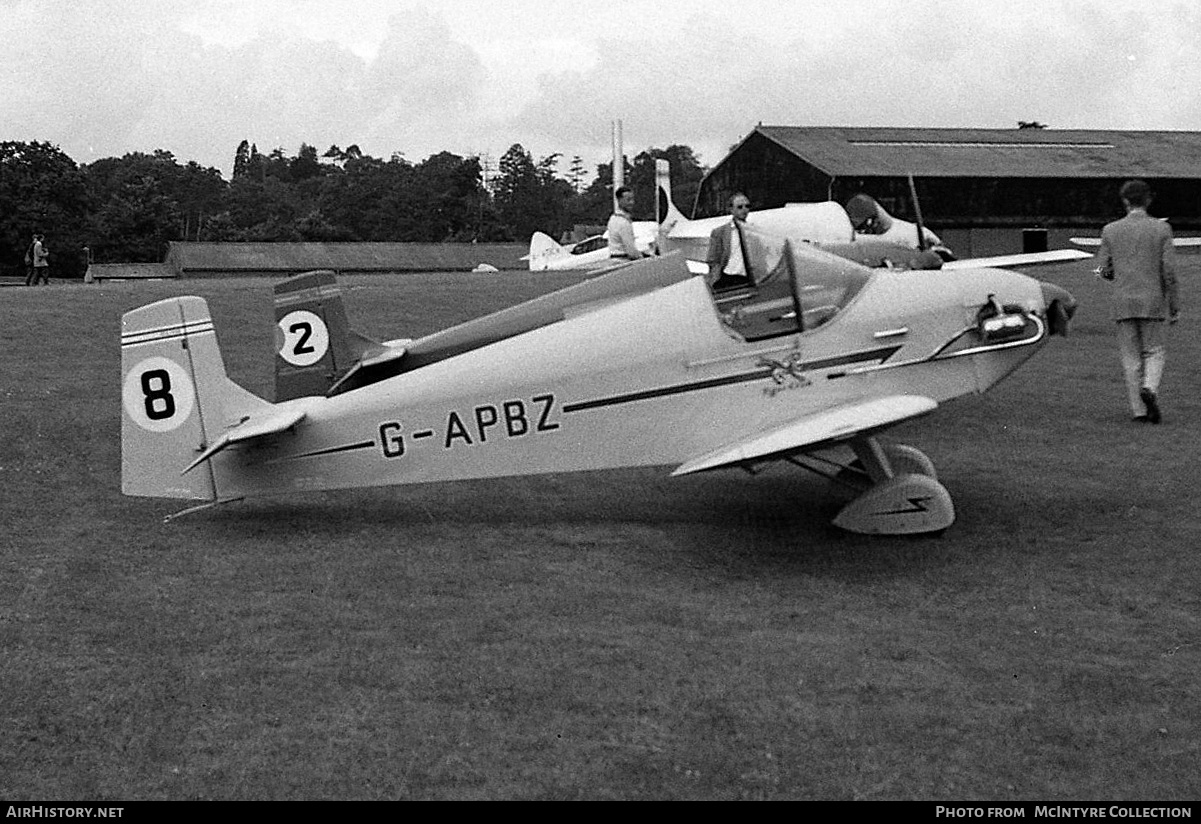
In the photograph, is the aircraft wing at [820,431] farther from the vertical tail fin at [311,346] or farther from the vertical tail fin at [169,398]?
the vertical tail fin at [311,346]

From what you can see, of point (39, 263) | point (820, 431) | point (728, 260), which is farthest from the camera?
point (39, 263)

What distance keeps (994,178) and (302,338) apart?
4212 cm

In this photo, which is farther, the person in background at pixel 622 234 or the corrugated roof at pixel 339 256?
the corrugated roof at pixel 339 256

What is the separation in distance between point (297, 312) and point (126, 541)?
2.93m

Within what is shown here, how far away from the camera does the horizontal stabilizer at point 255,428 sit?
862cm

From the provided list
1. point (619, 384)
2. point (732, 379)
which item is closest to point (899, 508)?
point (732, 379)

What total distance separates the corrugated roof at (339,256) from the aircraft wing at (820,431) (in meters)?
63.0

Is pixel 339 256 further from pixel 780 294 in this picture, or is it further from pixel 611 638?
pixel 611 638

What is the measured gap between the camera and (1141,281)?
11133 mm

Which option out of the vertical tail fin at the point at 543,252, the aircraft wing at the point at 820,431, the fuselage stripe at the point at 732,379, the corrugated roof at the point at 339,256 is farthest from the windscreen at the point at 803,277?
the corrugated roof at the point at 339,256

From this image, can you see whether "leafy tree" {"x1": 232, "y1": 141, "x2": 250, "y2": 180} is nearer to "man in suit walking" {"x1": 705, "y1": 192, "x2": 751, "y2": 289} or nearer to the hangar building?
the hangar building

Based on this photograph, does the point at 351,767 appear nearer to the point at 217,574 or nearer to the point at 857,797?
the point at 857,797

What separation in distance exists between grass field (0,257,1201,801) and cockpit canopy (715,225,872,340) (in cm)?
131

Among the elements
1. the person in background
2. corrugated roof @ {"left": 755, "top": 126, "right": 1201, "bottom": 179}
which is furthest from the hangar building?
the person in background
